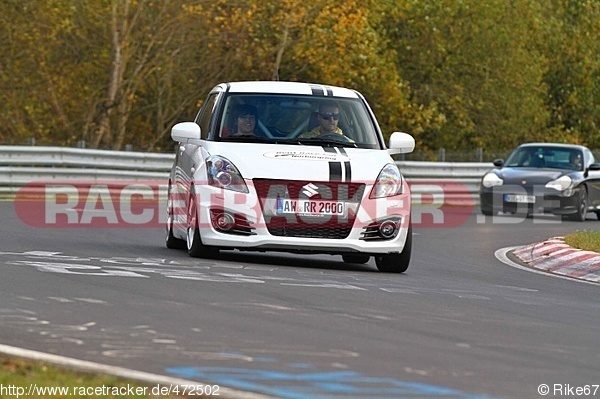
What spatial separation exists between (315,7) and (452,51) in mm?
8115

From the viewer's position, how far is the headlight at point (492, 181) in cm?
2693

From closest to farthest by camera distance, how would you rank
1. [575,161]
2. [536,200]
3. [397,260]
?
[397,260] → [536,200] → [575,161]

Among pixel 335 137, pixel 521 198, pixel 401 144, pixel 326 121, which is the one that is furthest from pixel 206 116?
pixel 521 198

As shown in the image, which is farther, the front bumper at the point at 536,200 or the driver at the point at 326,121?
the front bumper at the point at 536,200

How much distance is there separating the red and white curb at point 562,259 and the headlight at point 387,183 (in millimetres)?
2183

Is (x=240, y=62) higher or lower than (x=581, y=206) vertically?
higher

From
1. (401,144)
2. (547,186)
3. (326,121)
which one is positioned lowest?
(547,186)

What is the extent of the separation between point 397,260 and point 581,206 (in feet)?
47.2

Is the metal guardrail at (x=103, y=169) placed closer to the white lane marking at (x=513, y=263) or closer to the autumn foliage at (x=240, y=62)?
the autumn foliage at (x=240, y=62)

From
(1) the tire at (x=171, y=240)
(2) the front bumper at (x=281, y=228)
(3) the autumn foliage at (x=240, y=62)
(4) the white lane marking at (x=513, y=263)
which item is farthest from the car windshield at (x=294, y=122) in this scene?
(3) the autumn foliage at (x=240, y=62)

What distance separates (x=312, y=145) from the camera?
1322 centimetres

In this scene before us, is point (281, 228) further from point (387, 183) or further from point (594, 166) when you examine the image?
point (594, 166)

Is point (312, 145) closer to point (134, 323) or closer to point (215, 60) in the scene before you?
point (134, 323)

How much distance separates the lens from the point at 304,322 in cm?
851
